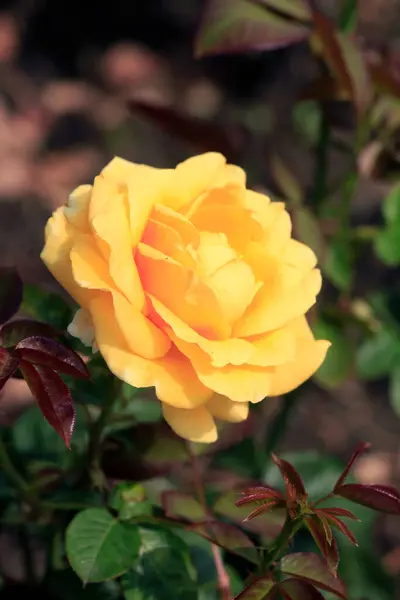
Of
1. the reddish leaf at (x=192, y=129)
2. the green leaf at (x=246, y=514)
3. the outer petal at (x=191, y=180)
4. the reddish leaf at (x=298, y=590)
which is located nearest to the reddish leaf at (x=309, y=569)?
the reddish leaf at (x=298, y=590)

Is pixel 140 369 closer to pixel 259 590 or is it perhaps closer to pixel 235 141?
pixel 259 590

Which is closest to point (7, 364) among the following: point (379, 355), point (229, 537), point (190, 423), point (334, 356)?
point (190, 423)

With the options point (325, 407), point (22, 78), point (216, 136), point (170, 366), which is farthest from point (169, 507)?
point (22, 78)

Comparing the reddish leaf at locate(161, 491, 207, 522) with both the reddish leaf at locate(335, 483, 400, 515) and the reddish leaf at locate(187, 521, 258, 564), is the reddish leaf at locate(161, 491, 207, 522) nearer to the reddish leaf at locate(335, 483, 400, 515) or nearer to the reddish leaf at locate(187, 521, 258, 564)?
the reddish leaf at locate(187, 521, 258, 564)

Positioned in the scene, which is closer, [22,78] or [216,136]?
[216,136]

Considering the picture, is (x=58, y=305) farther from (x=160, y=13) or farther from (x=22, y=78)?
(x=160, y=13)

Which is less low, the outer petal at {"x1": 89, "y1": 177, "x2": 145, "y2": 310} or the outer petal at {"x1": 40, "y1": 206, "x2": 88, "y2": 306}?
the outer petal at {"x1": 89, "y1": 177, "x2": 145, "y2": 310}

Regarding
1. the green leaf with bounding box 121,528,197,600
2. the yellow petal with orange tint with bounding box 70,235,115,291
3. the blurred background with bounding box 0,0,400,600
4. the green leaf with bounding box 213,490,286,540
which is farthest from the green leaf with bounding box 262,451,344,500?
the yellow petal with orange tint with bounding box 70,235,115,291
